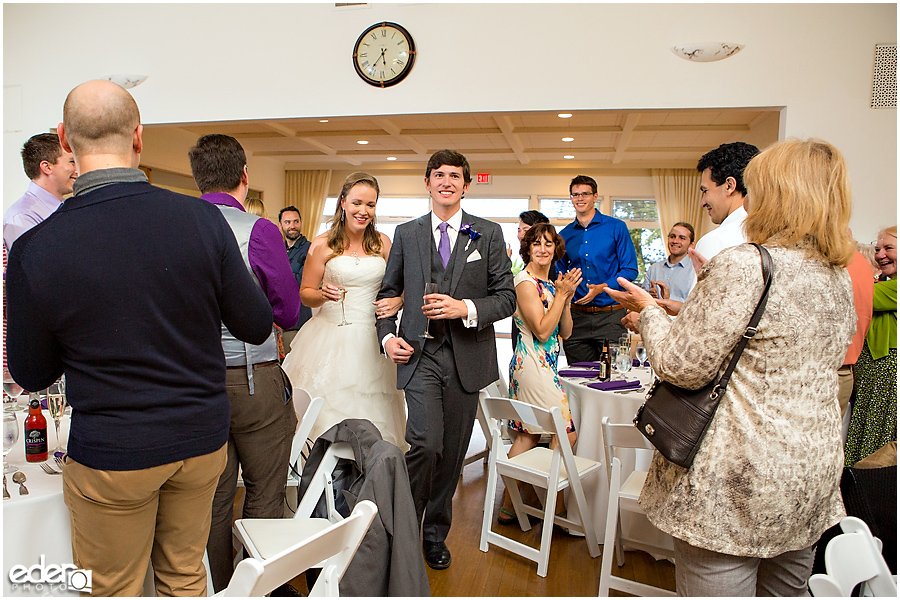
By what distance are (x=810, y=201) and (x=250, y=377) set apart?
168cm

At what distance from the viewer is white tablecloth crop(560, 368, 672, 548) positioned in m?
2.77

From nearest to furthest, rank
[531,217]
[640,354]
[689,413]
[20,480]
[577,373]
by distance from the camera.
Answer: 1. [689,413]
2. [20,480]
3. [577,373]
4. [640,354]
5. [531,217]

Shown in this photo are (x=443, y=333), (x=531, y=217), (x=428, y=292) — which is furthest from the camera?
(x=531, y=217)

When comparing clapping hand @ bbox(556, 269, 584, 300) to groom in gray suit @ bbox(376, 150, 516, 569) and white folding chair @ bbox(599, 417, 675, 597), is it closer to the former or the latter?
groom in gray suit @ bbox(376, 150, 516, 569)

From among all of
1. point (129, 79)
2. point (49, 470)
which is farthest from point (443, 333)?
point (129, 79)

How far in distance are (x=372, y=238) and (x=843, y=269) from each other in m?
2.24

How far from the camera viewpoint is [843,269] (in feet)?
4.56

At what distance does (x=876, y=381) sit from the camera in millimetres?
3031

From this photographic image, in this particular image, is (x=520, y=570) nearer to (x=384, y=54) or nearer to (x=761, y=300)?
(x=761, y=300)

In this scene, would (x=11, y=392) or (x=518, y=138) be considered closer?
(x=11, y=392)

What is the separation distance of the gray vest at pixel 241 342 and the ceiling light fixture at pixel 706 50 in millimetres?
3422

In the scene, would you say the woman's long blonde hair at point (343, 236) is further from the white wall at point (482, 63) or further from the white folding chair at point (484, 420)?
the white wall at point (482, 63)

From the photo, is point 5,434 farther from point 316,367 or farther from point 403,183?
point 403,183

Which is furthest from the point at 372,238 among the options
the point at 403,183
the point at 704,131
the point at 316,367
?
the point at 403,183
